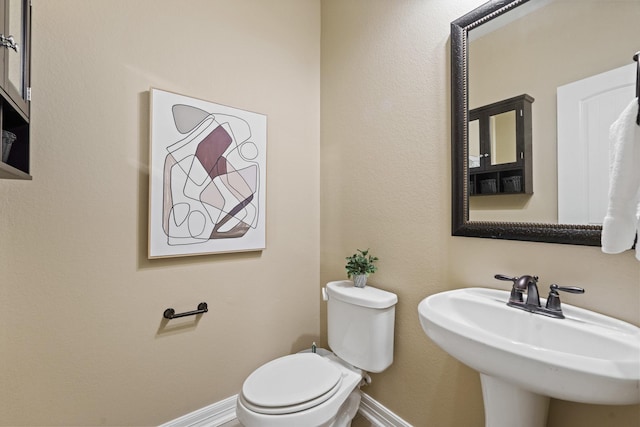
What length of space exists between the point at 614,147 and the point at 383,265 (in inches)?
38.6

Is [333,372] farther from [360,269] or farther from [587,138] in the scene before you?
[587,138]

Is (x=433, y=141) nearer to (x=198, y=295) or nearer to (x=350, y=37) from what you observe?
(x=350, y=37)

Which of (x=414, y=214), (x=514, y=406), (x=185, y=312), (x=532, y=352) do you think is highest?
(x=414, y=214)

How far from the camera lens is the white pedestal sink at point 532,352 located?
62 cm

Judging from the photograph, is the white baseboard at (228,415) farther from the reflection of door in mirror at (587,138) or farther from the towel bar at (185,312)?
the reflection of door in mirror at (587,138)

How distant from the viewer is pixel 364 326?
54.0 inches

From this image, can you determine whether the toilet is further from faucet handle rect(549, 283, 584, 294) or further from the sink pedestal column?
faucet handle rect(549, 283, 584, 294)

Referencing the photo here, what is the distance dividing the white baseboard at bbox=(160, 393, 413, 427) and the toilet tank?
33 centimetres

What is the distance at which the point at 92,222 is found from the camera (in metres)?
1.23

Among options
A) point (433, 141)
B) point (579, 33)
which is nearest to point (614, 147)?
point (579, 33)

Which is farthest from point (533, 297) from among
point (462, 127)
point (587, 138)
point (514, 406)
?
point (462, 127)

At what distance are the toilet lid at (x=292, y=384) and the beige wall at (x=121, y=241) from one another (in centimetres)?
38

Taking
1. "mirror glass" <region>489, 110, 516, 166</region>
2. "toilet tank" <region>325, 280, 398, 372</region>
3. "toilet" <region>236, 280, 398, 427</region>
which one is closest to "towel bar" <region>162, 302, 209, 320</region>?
"toilet" <region>236, 280, 398, 427</region>

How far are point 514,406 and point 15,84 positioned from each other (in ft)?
6.17
